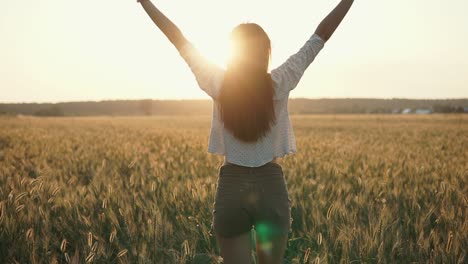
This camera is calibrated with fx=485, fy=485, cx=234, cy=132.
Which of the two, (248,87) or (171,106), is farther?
(171,106)

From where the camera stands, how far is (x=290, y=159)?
797 centimetres

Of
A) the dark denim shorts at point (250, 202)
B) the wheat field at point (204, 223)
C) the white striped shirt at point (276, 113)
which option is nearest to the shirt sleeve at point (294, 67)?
the white striped shirt at point (276, 113)

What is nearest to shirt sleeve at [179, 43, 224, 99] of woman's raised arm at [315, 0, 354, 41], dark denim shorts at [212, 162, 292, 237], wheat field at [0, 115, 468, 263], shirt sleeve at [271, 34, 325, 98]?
shirt sleeve at [271, 34, 325, 98]

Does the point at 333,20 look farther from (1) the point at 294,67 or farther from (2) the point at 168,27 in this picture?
(2) the point at 168,27

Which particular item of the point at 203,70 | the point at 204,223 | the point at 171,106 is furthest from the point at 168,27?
the point at 171,106

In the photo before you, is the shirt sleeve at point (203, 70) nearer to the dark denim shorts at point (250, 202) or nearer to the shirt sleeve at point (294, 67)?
the shirt sleeve at point (294, 67)

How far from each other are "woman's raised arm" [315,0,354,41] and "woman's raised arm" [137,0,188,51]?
729 millimetres

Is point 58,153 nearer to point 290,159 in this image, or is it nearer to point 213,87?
point 290,159

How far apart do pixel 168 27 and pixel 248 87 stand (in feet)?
2.01

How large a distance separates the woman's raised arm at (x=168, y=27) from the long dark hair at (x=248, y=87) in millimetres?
324

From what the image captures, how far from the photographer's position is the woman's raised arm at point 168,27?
251 cm

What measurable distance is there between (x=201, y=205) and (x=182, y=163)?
2814mm

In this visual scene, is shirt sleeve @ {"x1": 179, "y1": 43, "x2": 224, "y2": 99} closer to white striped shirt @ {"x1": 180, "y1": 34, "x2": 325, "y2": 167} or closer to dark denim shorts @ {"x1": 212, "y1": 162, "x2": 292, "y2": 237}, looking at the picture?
white striped shirt @ {"x1": 180, "y1": 34, "x2": 325, "y2": 167}

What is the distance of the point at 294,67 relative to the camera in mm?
2416
